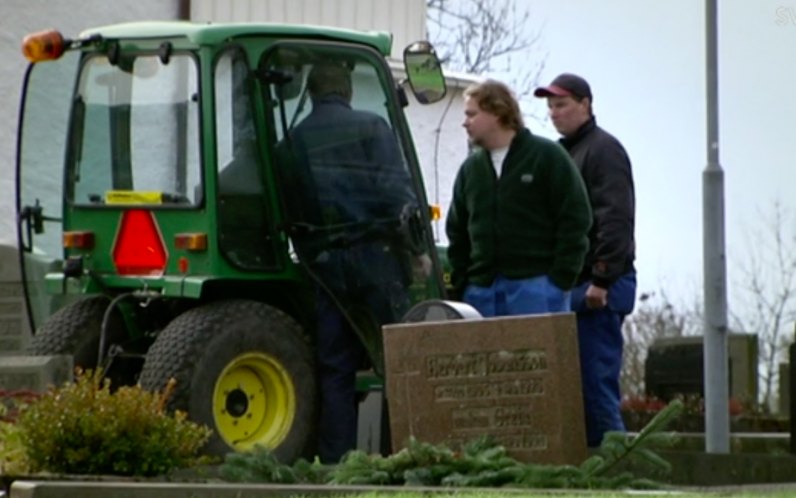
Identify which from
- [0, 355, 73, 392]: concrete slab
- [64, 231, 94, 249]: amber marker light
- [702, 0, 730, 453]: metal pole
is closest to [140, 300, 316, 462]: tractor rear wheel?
[0, 355, 73, 392]: concrete slab

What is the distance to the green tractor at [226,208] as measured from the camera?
47.9ft

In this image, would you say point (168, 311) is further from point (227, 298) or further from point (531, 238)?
point (531, 238)

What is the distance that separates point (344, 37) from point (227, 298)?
168 centimetres

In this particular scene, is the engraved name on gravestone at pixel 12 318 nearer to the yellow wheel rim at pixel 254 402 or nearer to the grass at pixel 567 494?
the yellow wheel rim at pixel 254 402

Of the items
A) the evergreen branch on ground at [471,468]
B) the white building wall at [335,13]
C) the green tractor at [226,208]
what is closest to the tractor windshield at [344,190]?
the green tractor at [226,208]

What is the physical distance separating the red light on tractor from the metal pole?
6521 millimetres

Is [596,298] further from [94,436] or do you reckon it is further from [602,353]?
[94,436]

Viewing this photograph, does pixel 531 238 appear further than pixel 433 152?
No

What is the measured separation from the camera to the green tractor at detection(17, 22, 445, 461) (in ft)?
47.9

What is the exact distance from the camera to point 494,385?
11.8 metres

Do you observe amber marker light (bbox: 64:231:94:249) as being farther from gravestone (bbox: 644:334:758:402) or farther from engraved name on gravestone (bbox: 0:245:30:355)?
gravestone (bbox: 644:334:758:402)

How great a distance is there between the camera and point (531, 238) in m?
13.3

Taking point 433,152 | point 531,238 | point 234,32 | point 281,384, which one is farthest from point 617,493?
point 433,152

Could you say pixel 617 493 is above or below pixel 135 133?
below
